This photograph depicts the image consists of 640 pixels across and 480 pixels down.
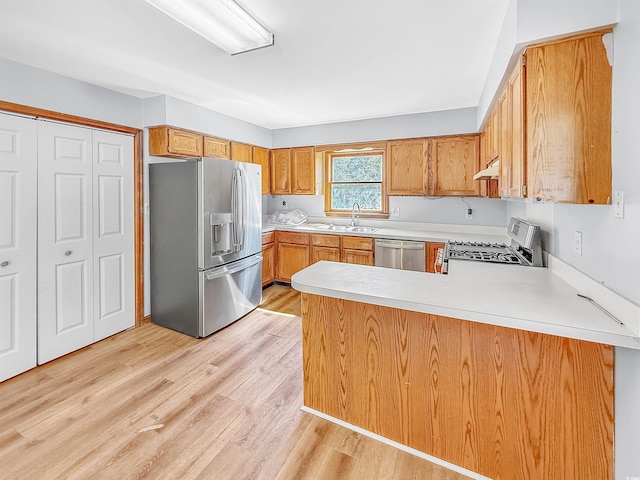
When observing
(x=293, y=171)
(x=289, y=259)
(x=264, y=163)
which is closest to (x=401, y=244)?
(x=289, y=259)

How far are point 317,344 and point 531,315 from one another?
3.73 feet

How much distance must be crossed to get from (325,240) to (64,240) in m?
2.81

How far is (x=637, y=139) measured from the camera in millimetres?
1150

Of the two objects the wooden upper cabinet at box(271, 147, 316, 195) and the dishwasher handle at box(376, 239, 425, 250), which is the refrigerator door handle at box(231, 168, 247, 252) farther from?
the dishwasher handle at box(376, 239, 425, 250)

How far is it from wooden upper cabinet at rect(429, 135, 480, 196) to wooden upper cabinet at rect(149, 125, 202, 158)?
292 centimetres

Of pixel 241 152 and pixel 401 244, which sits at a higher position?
pixel 241 152

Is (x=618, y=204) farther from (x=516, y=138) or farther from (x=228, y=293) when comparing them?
(x=228, y=293)

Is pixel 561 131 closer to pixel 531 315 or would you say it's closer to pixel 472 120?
pixel 531 315

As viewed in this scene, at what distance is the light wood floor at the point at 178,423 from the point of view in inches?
62.4

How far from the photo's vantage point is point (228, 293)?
333cm

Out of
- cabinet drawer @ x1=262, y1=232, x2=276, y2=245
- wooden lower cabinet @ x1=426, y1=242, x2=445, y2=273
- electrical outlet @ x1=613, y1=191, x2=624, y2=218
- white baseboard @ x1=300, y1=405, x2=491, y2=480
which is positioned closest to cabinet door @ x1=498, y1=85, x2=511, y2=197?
electrical outlet @ x1=613, y1=191, x2=624, y2=218

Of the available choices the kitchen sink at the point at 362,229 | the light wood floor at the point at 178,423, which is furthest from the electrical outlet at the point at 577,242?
the kitchen sink at the point at 362,229

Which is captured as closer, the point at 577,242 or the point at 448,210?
the point at 577,242

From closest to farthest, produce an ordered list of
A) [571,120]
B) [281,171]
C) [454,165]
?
[571,120]
[454,165]
[281,171]
